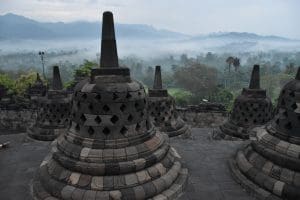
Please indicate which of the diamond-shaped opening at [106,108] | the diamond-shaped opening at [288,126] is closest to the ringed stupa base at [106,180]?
the diamond-shaped opening at [106,108]

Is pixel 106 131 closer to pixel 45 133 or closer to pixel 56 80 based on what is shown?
pixel 56 80

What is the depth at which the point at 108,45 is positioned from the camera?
7.22 meters

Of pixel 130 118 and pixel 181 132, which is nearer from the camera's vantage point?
pixel 130 118

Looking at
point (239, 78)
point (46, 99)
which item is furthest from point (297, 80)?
point (239, 78)

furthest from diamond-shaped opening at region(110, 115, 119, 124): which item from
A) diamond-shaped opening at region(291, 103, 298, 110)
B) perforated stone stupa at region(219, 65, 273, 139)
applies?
perforated stone stupa at region(219, 65, 273, 139)

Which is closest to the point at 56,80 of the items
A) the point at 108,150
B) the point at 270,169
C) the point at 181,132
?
the point at 181,132

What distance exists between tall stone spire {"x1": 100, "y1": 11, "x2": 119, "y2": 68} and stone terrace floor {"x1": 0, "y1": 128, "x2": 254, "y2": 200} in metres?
4.05

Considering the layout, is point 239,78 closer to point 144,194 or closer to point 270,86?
point 270,86

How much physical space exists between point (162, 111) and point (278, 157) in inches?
289

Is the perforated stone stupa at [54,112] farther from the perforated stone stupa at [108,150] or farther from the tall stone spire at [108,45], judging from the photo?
the tall stone spire at [108,45]

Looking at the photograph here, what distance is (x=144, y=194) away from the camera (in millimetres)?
6551

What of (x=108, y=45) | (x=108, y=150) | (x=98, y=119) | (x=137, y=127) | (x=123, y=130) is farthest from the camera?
(x=137, y=127)

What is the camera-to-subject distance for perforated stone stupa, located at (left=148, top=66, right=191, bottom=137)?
13.5 m

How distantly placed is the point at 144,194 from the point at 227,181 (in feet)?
8.59
